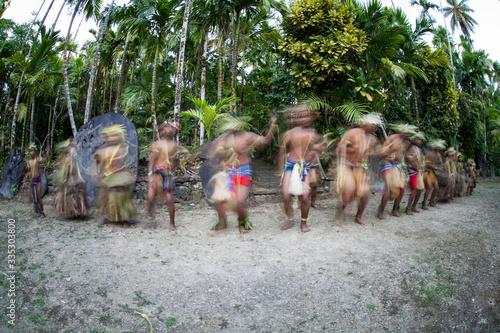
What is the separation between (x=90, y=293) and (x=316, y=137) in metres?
3.30

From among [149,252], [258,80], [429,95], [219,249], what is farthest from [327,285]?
[258,80]

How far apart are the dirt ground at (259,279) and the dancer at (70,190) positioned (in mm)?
660

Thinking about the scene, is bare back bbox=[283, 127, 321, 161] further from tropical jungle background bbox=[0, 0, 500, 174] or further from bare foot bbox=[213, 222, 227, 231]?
tropical jungle background bbox=[0, 0, 500, 174]

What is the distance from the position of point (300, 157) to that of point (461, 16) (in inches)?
1127

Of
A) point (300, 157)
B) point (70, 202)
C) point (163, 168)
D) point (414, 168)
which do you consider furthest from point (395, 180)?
point (70, 202)

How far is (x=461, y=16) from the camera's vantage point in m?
24.9

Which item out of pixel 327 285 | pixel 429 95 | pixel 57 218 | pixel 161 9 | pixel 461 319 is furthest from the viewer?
pixel 429 95

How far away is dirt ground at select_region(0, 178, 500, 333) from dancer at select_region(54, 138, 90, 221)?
66 centimetres

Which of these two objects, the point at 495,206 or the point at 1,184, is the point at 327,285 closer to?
the point at 495,206

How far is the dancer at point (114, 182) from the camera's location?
4.71 meters

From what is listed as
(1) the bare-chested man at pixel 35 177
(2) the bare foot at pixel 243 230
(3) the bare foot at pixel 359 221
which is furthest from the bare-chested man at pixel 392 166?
(1) the bare-chested man at pixel 35 177

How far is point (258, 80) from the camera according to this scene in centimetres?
1461

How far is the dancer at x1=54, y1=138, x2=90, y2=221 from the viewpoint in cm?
529

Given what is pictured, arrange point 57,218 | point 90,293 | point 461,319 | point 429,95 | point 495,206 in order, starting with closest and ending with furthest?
point 461,319
point 90,293
point 57,218
point 495,206
point 429,95
